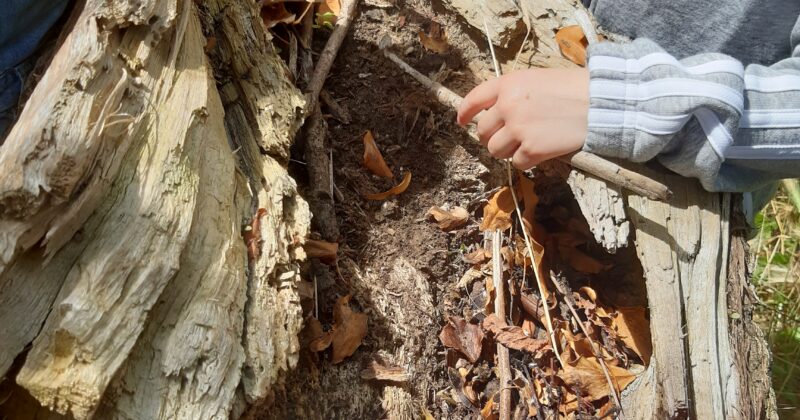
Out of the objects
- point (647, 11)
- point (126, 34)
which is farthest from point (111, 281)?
point (647, 11)

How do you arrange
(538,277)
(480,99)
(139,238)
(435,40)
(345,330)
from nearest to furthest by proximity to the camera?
(139,238) → (345,330) → (480,99) → (538,277) → (435,40)

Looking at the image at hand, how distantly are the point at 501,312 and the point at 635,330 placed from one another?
0.42m

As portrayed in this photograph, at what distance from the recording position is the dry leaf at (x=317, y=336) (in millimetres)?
1646

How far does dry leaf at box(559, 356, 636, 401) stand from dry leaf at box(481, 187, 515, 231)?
47 cm

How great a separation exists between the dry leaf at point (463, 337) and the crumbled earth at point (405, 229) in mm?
26

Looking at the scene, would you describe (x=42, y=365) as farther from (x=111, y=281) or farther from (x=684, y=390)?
(x=684, y=390)

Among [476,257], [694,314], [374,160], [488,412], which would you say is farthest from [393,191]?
[694,314]

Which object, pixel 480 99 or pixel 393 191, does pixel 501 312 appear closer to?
pixel 393 191

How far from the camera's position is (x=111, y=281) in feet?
4.07

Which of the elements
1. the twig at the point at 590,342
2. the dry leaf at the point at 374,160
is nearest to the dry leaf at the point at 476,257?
the twig at the point at 590,342

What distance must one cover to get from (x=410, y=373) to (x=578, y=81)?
906 mm

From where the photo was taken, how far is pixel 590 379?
1838 mm

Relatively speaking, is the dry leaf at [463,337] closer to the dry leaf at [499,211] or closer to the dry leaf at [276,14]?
the dry leaf at [499,211]

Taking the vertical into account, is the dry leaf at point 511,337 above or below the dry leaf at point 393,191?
below
